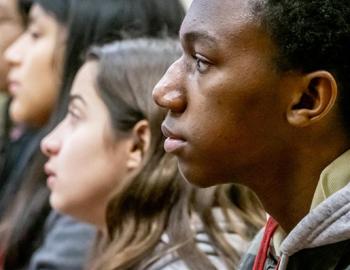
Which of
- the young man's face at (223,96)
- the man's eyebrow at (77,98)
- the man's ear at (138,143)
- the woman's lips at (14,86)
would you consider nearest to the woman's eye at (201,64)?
the young man's face at (223,96)

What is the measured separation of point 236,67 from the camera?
1001 millimetres

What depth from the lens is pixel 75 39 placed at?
7.03 feet

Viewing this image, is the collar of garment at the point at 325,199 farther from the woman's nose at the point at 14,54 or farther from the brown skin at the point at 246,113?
the woman's nose at the point at 14,54

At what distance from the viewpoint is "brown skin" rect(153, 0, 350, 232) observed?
991 mm

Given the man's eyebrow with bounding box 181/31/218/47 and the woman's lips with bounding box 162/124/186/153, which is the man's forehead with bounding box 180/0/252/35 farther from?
the woman's lips with bounding box 162/124/186/153

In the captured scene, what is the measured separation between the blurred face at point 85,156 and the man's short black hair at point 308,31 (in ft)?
2.37

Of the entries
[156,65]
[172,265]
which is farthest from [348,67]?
[156,65]

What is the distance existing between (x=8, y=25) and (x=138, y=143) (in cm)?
96

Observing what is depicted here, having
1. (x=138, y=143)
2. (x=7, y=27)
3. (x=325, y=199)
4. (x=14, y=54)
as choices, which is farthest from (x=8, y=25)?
(x=325, y=199)

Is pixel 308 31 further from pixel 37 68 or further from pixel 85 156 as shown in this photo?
pixel 37 68

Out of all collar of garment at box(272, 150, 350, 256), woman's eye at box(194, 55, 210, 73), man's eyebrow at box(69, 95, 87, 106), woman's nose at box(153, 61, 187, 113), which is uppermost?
woman's eye at box(194, 55, 210, 73)

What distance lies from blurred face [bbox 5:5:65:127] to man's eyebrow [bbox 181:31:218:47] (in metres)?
1.18

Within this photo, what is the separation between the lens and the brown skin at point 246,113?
991 millimetres

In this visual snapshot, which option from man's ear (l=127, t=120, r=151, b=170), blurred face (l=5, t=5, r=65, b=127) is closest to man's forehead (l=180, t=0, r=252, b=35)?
man's ear (l=127, t=120, r=151, b=170)
